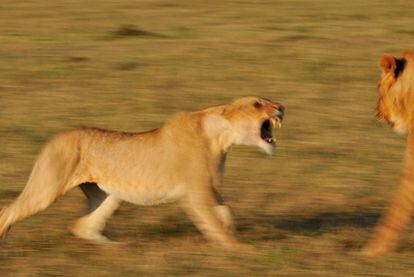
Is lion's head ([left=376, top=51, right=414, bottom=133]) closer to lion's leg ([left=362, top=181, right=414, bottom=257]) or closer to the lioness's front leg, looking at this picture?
lion's leg ([left=362, top=181, right=414, bottom=257])

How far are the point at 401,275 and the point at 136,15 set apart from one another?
11441 mm

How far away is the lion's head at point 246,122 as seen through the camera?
6707 mm

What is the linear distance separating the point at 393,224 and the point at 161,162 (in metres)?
1.39

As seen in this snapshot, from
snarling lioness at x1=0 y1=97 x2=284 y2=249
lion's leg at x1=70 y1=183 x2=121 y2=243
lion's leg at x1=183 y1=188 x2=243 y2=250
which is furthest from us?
lion's leg at x1=70 y1=183 x2=121 y2=243

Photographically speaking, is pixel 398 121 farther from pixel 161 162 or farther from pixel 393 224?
pixel 161 162

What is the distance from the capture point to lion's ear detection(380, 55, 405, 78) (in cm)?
693

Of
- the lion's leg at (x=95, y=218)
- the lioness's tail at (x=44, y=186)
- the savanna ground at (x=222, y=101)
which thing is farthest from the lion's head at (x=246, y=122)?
the lioness's tail at (x=44, y=186)

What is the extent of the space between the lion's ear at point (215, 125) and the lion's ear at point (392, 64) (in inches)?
40.4

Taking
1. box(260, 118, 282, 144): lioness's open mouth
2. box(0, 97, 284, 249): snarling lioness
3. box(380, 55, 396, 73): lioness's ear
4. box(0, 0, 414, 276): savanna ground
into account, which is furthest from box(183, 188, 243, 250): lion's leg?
box(380, 55, 396, 73): lioness's ear

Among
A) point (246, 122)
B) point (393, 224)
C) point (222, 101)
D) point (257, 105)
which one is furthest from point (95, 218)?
point (222, 101)

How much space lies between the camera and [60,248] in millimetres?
6730

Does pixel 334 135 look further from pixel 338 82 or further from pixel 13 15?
pixel 13 15

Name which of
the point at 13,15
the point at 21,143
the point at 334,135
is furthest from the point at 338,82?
the point at 13,15

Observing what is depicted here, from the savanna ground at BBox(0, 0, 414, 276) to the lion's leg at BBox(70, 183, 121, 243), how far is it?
71 mm
